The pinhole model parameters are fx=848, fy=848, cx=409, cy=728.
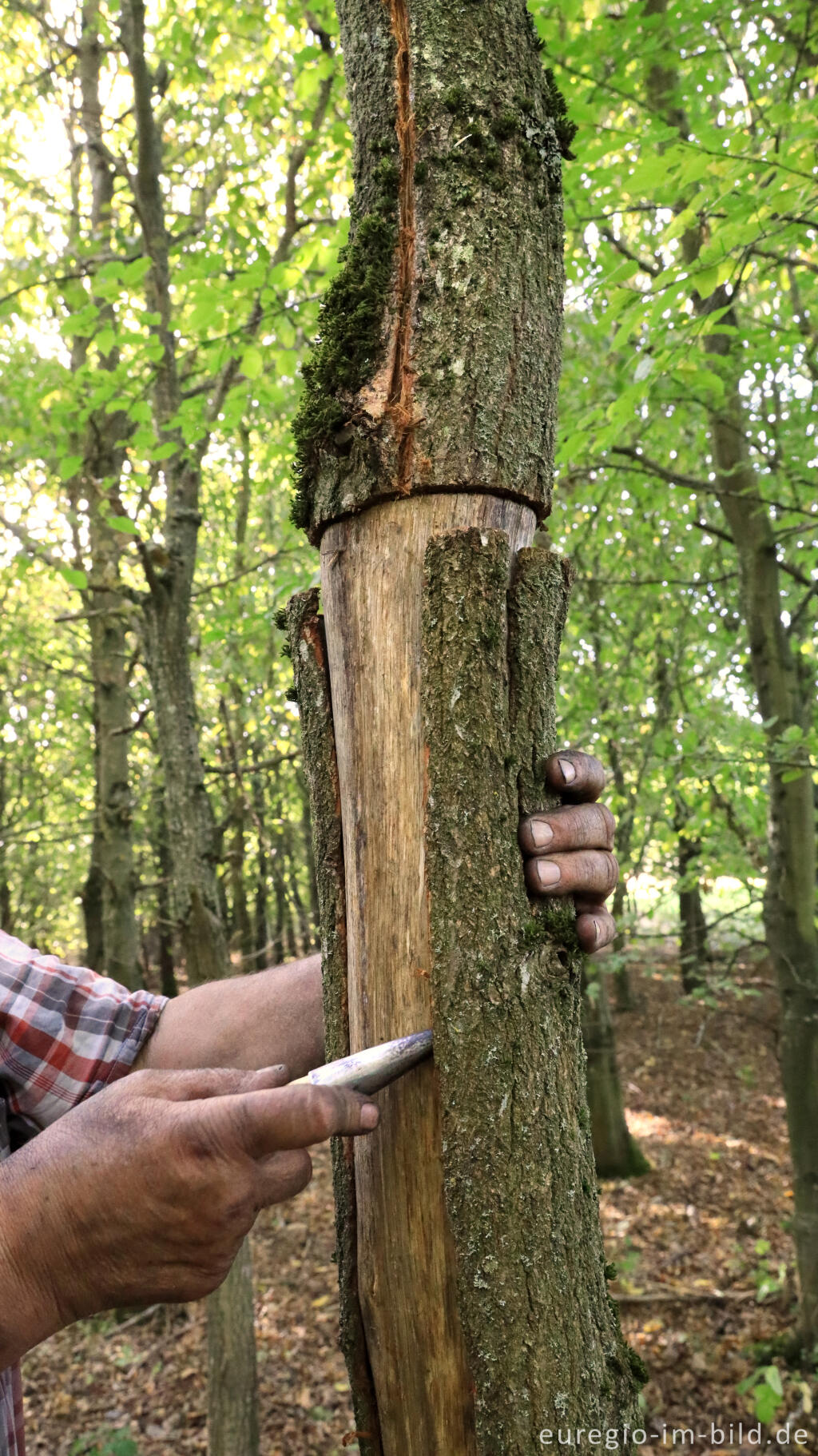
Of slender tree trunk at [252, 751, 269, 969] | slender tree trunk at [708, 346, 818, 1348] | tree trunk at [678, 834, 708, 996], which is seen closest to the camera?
slender tree trunk at [708, 346, 818, 1348]

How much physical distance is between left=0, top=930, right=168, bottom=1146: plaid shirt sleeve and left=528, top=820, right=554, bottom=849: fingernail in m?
1.09

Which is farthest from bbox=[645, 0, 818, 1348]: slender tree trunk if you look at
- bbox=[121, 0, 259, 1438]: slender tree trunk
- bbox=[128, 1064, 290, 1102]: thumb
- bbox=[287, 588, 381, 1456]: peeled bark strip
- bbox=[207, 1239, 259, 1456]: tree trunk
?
bbox=[128, 1064, 290, 1102]: thumb

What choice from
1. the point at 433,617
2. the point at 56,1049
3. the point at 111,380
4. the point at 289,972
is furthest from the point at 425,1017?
the point at 111,380

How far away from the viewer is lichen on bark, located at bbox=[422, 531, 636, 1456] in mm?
1116

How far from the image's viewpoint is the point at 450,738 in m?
1.24

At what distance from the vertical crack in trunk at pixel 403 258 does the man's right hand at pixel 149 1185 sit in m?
0.90

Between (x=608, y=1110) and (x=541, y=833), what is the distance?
7.73 m

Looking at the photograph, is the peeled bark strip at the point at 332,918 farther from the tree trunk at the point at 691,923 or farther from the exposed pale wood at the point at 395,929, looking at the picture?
the tree trunk at the point at 691,923

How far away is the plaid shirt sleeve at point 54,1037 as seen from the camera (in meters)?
1.81

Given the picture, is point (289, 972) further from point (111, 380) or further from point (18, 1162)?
point (111, 380)

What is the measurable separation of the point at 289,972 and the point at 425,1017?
73cm

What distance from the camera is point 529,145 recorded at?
1.42 meters

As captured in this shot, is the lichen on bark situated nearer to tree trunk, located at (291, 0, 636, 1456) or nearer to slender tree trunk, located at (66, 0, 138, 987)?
tree trunk, located at (291, 0, 636, 1456)

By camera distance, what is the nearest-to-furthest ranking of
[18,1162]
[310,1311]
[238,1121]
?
[238,1121] → [18,1162] → [310,1311]
